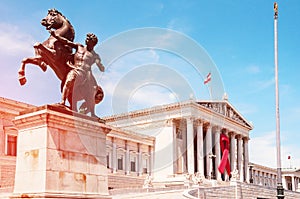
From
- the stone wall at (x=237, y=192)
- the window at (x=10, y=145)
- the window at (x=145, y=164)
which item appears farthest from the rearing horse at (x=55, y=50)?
the window at (x=145, y=164)

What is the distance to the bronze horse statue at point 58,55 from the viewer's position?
29.7ft

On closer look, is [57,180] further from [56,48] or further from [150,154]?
[150,154]

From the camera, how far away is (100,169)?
9.38 metres

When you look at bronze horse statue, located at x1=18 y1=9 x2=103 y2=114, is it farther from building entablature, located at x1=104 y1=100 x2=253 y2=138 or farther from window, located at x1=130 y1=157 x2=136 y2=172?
building entablature, located at x1=104 y1=100 x2=253 y2=138

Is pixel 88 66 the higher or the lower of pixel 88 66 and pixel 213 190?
the higher

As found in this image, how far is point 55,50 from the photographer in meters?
9.27

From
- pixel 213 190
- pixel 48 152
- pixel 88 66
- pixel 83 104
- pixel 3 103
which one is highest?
pixel 3 103

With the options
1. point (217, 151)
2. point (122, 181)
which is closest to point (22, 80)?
point (122, 181)

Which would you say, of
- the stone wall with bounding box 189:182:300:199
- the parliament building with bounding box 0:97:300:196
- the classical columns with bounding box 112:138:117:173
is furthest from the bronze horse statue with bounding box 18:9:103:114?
the classical columns with bounding box 112:138:117:173

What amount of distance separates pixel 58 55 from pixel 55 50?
128 millimetres

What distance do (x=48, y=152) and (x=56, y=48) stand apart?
7.73ft

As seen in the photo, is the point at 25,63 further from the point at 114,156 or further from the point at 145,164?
the point at 145,164

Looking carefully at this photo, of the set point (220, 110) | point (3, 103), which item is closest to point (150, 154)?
point (220, 110)

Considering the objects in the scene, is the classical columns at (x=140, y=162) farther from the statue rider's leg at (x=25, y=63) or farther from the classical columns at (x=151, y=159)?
the statue rider's leg at (x=25, y=63)
